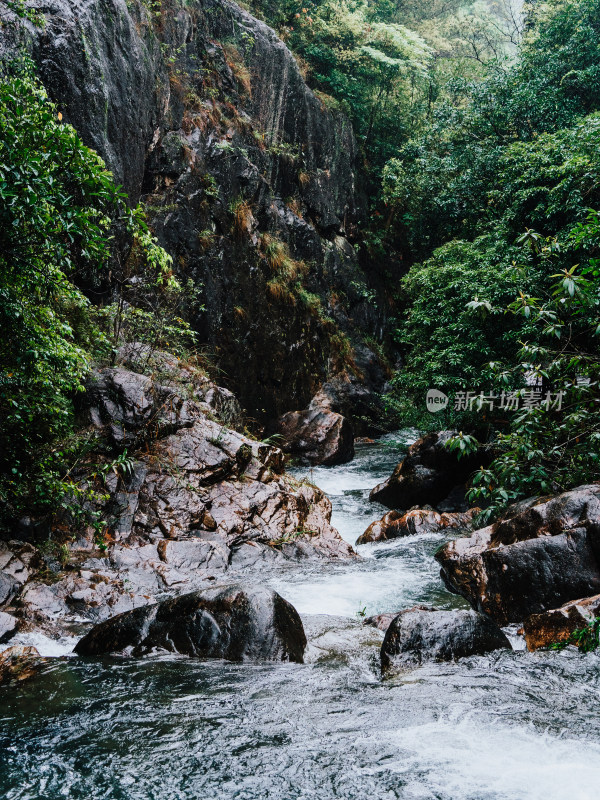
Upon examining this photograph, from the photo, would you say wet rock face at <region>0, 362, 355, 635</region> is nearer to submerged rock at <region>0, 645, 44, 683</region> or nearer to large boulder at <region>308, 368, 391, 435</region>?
submerged rock at <region>0, 645, 44, 683</region>

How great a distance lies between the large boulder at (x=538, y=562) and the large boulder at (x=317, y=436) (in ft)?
26.4

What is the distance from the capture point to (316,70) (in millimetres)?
20203

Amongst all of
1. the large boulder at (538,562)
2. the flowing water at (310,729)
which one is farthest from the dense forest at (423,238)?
the flowing water at (310,729)

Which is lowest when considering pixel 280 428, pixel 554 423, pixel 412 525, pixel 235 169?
pixel 412 525

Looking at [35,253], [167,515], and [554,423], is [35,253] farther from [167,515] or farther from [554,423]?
[554,423]

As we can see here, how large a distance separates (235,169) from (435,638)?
44.0ft

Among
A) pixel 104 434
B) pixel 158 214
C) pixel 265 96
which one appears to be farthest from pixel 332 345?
pixel 104 434

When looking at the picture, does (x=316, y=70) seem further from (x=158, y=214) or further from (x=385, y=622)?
(x=385, y=622)

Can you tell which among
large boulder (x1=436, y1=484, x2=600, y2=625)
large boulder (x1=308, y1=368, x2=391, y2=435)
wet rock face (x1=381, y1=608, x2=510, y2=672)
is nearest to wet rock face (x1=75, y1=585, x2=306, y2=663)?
wet rock face (x1=381, y1=608, x2=510, y2=672)

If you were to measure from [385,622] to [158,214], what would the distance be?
34.8 ft

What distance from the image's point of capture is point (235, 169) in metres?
14.7

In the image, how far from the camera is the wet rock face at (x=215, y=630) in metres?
4.41

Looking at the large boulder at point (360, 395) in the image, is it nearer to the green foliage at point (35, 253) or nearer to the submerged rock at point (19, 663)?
the green foliage at point (35, 253)

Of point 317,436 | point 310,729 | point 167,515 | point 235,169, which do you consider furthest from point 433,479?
point 235,169
